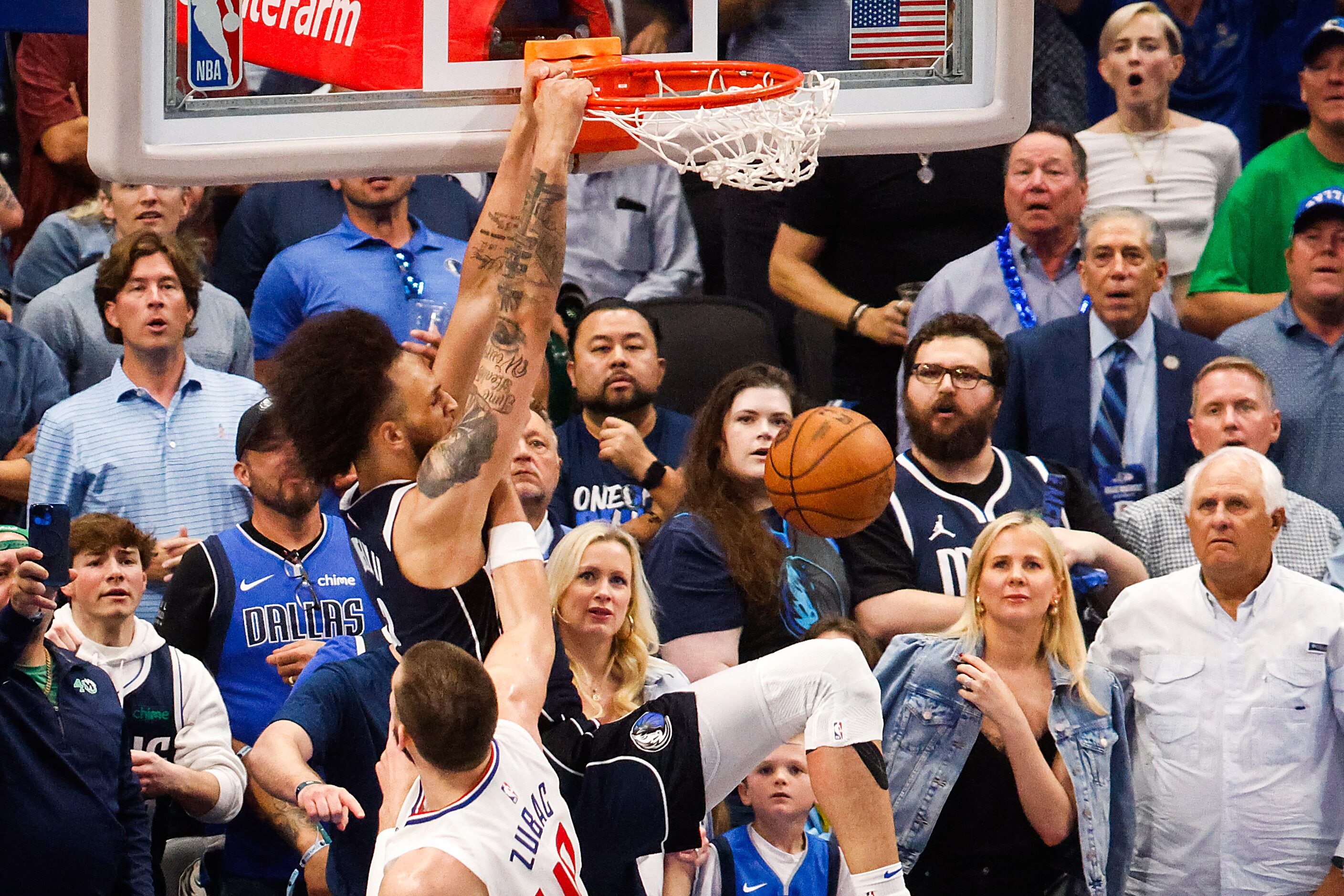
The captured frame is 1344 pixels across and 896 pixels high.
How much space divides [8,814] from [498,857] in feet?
6.03

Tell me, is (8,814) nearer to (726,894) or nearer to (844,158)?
(726,894)

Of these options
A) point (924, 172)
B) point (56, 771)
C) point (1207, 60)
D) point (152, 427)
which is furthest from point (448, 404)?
point (1207, 60)

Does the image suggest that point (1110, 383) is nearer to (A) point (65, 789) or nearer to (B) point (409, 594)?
(B) point (409, 594)

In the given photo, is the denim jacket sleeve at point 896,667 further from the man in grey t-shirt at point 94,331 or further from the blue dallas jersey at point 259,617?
the man in grey t-shirt at point 94,331

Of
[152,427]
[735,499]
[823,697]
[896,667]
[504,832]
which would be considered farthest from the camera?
[152,427]

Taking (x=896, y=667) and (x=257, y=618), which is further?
(x=257, y=618)

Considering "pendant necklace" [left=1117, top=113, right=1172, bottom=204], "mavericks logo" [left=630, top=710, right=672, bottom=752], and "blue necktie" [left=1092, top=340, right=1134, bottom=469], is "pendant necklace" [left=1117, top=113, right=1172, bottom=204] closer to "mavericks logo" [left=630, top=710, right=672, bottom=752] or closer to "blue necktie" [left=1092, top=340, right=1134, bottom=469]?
"blue necktie" [left=1092, top=340, right=1134, bottom=469]

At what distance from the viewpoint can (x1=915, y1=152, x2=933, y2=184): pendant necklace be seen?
273 inches

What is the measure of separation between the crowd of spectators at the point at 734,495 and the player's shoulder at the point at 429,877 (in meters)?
0.10

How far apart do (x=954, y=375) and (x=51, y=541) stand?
3037 mm

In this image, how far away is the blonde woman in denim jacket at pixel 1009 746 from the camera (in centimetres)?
533

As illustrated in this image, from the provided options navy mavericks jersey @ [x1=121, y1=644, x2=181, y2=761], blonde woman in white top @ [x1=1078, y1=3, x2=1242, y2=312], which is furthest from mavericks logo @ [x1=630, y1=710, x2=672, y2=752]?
blonde woman in white top @ [x1=1078, y1=3, x2=1242, y2=312]

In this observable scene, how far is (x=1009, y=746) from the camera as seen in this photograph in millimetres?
5340

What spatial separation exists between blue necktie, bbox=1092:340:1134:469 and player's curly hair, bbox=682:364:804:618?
1.20 meters
